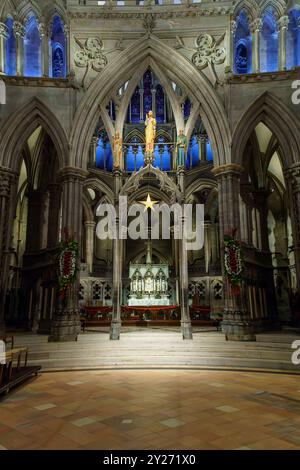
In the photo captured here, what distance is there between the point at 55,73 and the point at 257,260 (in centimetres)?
1266

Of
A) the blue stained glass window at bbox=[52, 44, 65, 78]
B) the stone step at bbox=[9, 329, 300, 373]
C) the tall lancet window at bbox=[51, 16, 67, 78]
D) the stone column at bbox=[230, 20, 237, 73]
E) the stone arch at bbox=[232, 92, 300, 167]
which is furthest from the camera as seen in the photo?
the blue stained glass window at bbox=[52, 44, 65, 78]

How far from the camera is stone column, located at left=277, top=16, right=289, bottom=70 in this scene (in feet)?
50.2

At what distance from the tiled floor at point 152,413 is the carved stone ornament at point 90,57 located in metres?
12.3

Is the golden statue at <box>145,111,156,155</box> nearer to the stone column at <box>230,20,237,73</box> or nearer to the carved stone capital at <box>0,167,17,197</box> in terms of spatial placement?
the stone column at <box>230,20,237,73</box>

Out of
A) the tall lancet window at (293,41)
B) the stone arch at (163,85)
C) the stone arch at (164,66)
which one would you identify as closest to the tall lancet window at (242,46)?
the tall lancet window at (293,41)

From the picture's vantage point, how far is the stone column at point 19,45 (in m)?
15.8

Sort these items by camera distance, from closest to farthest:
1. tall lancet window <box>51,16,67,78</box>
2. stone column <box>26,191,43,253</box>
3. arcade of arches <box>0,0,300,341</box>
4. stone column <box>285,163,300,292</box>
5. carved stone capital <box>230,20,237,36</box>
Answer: stone column <box>285,163,300,292</box>
arcade of arches <box>0,0,300,341</box>
carved stone capital <box>230,20,237,36</box>
tall lancet window <box>51,16,67,78</box>
stone column <box>26,191,43,253</box>

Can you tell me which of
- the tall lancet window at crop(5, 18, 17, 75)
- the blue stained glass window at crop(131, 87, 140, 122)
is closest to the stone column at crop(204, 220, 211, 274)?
the blue stained glass window at crop(131, 87, 140, 122)

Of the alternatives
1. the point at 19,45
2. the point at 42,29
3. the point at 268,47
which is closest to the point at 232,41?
the point at 268,47

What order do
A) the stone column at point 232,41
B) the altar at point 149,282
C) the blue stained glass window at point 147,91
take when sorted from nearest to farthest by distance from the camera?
the stone column at point 232,41 < the altar at point 149,282 < the blue stained glass window at point 147,91

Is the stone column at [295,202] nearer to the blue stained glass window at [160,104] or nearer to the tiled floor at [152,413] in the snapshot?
the tiled floor at [152,413]

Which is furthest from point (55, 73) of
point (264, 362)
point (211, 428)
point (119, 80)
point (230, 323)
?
point (211, 428)

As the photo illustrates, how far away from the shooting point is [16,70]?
15766 mm

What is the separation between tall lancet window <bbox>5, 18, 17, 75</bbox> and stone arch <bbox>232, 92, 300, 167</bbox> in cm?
962
